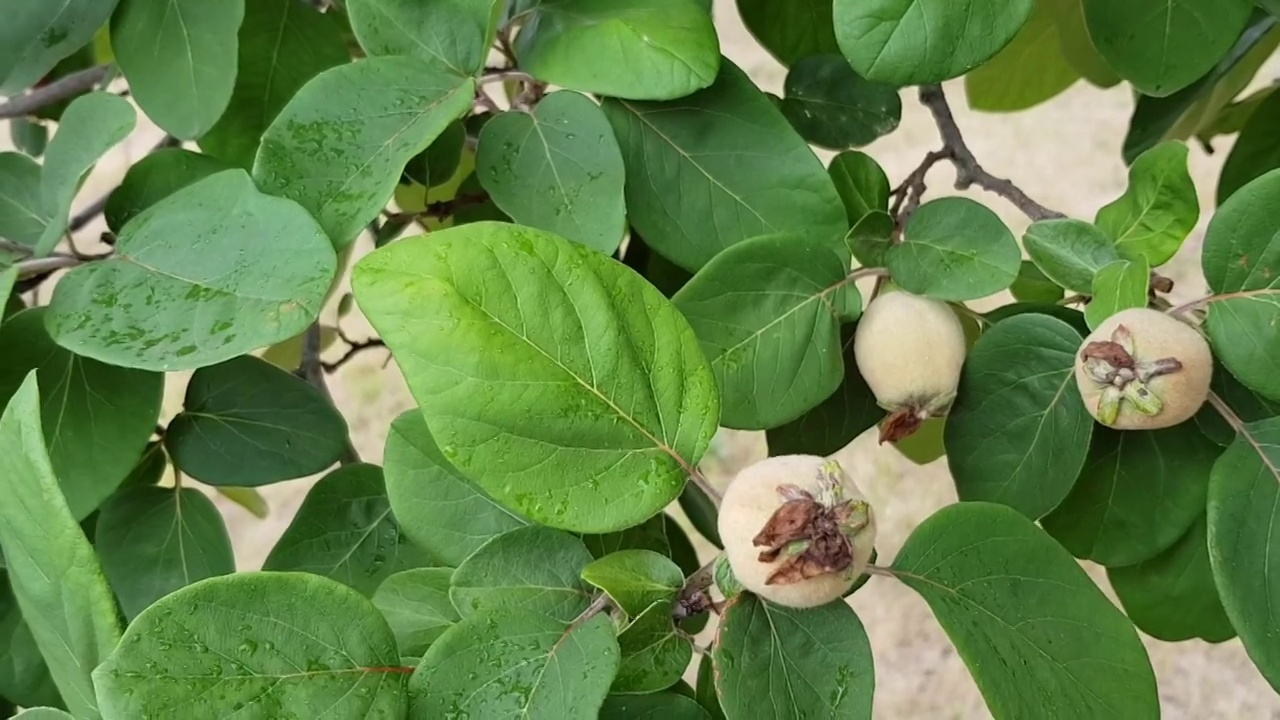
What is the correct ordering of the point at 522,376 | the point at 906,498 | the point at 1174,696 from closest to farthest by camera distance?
the point at 522,376 → the point at 1174,696 → the point at 906,498

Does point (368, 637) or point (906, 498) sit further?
point (906, 498)

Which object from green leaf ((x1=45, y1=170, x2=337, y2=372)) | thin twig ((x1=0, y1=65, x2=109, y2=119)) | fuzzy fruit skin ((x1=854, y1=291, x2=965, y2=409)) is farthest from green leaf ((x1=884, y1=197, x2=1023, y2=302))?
thin twig ((x1=0, y1=65, x2=109, y2=119))

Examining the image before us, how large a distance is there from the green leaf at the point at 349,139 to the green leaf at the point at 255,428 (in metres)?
0.14

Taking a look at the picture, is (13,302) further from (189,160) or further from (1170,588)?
(1170,588)

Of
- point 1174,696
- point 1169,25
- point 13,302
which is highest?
point 1169,25

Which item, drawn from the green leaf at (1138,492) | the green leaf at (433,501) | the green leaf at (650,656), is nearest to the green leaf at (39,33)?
the green leaf at (433,501)

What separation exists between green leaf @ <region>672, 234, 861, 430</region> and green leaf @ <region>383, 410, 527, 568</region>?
0.32ft

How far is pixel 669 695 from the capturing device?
38 centimetres

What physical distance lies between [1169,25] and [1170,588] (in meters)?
0.25

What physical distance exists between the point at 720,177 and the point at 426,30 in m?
0.13

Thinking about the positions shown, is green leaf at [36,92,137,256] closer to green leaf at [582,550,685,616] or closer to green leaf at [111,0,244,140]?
green leaf at [111,0,244,140]

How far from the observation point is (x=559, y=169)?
1.36 feet

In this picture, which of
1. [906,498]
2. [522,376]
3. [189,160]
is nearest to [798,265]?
[522,376]

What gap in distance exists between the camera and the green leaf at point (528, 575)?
34 centimetres
